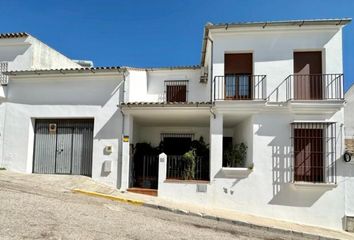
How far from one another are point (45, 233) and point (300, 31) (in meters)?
11.8

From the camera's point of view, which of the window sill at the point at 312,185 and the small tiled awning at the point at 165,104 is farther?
the small tiled awning at the point at 165,104

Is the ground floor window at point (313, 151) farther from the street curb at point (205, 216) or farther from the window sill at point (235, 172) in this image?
the street curb at point (205, 216)

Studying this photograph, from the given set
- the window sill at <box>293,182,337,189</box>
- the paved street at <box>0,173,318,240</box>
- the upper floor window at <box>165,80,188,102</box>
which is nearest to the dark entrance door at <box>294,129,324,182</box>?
the window sill at <box>293,182,337,189</box>

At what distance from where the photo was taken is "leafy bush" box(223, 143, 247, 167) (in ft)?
37.6

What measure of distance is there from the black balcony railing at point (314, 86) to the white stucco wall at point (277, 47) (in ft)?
0.84

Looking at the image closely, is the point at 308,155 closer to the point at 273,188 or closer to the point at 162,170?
the point at 273,188

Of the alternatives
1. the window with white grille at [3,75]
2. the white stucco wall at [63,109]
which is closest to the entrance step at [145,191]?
the white stucco wall at [63,109]

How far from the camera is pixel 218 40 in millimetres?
11711

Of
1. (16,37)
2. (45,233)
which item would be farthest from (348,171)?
(16,37)

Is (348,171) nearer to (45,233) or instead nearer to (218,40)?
(218,40)

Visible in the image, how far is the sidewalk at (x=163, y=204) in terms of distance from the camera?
9133 millimetres

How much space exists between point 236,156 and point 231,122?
99.7 inches

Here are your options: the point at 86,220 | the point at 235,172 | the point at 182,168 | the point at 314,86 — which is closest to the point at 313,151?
the point at 314,86

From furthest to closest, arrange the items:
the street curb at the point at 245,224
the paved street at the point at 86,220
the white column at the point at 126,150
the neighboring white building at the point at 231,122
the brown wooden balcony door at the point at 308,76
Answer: the white column at the point at 126,150
the brown wooden balcony door at the point at 308,76
the neighboring white building at the point at 231,122
the street curb at the point at 245,224
the paved street at the point at 86,220
